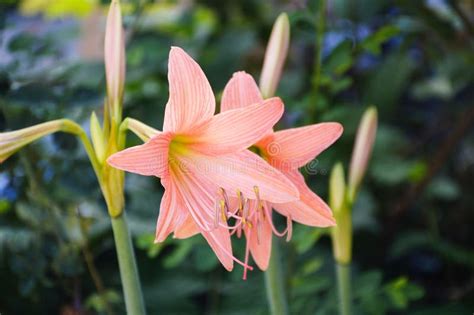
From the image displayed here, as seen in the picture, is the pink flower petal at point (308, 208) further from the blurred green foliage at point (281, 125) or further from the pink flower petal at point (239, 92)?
the blurred green foliage at point (281, 125)

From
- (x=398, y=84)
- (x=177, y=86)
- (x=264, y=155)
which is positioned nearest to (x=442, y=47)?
(x=398, y=84)

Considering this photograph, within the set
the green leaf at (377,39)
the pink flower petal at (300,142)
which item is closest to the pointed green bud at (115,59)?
the pink flower petal at (300,142)

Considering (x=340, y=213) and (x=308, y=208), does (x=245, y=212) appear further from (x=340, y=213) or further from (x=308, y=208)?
(x=340, y=213)

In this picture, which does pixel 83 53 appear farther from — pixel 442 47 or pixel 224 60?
pixel 442 47

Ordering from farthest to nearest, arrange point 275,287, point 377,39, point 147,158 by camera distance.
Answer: point 377,39
point 275,287
point 147,158

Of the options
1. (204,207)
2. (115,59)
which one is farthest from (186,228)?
(115,59)

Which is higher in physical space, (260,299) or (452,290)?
(260,299)

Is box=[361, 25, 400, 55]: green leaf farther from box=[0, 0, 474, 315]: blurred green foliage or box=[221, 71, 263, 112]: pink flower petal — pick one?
box=[221, 71, 263, 112]: pink flower petal
